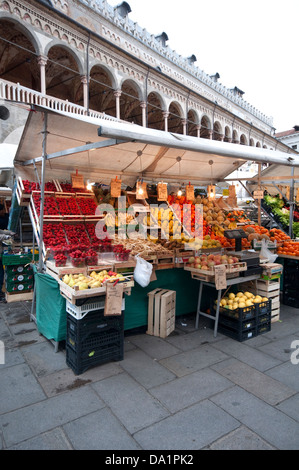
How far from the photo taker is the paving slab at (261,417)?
2.30 meters

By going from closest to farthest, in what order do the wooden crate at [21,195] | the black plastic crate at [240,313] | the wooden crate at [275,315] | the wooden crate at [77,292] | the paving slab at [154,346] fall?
the wooden crate at [77,292] → the paving slab at [154,346] → the black plastic crate at [240,313] → the wooden crate at [275,315] → the wooden crate at [21,195]

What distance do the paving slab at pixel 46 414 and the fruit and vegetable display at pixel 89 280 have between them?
108cm

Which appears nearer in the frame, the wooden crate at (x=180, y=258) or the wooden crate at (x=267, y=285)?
the wooden crate at (x=180, y=258)

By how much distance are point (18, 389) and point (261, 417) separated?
2.43 meters

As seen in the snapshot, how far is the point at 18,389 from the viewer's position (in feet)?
9.78

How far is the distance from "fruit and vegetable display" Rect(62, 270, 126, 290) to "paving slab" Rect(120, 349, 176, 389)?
105cm

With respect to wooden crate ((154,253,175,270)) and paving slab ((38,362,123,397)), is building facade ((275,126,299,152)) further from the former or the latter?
paving slab ((38,362,123,397))

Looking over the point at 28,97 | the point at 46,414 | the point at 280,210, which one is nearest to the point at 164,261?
the point at 46,414

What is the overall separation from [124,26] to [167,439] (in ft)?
74.9

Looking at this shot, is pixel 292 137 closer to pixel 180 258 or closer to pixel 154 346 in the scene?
pixel 180 258

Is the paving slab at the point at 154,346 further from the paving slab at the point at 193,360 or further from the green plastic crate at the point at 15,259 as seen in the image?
the green plastic crate at the point at 15,259

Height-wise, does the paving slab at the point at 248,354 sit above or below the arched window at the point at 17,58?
below

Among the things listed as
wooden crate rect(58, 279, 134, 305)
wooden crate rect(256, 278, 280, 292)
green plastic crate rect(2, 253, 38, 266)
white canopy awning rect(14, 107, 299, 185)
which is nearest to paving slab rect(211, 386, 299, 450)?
wooden crate rect(58, 279, 134, 305)

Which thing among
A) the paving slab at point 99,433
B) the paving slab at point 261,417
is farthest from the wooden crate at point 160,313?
the paving slab at point 99,433
